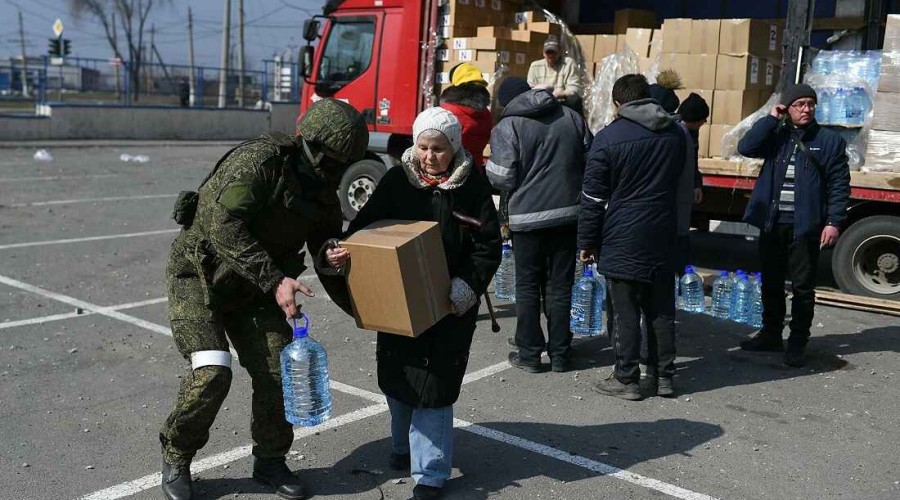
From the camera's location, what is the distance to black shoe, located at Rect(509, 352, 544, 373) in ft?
19.2

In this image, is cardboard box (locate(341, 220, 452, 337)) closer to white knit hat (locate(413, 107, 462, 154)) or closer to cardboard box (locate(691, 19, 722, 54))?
white knit hat (locate(413, 107, 462, 154))

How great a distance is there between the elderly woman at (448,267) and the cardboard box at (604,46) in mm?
6133

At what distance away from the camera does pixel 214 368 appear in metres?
3.62

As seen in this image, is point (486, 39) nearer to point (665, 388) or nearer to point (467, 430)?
point (665, 388)

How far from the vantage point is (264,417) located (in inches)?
151

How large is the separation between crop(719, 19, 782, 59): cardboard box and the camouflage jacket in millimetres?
5640

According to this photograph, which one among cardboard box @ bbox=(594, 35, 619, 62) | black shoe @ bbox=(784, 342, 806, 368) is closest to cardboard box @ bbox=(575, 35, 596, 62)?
cardboard box @ bbox=(594, 35, 619, 62)

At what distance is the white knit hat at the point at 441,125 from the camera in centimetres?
373

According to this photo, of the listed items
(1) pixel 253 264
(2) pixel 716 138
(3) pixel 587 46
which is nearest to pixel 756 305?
(2) pixel 716 138

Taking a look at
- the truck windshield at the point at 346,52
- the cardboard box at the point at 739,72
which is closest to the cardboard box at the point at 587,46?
the cardboard box at the point at 739,72

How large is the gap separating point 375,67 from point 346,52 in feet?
2.10

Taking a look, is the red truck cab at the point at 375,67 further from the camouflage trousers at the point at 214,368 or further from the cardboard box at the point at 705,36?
the camouflage trousers at the point at 214,368

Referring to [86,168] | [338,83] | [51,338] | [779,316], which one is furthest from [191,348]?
[86,168]

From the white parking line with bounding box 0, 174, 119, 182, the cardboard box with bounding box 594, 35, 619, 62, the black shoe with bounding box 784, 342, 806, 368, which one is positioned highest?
the cardboard box with bounding box 594, 35, 619, 62
